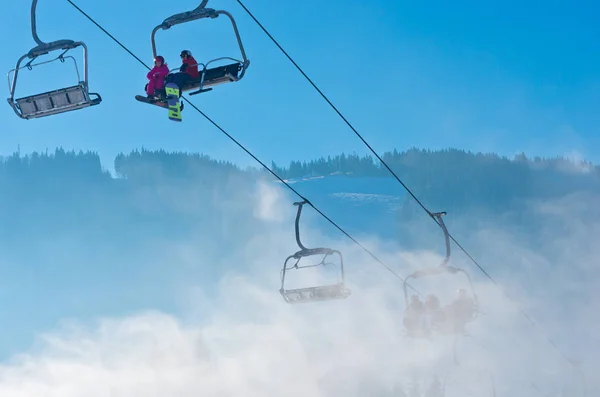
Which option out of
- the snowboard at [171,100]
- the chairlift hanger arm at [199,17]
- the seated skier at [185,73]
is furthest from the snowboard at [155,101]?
the chairlift hanger arm at [199,17]

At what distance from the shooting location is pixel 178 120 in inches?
527

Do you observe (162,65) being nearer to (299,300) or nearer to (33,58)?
(33,58)

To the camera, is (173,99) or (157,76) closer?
(173,99)

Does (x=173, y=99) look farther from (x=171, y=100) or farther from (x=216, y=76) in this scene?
(x=216, y=76)

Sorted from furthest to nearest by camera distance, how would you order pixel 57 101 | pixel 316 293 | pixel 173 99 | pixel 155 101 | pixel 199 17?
pixel 316 293, pixel 155 101, pixel 173 99, pixel 199 17, pixel 57 101

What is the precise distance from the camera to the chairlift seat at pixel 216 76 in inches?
536

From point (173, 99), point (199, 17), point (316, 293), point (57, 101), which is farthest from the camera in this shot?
point (316, 293)

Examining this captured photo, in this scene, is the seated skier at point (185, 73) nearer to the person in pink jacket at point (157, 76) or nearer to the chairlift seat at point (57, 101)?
the person in pink jacket at point (157, 76)

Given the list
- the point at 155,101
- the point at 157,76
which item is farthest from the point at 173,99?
the point at 157,76

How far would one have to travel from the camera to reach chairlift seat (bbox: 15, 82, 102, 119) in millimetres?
12242

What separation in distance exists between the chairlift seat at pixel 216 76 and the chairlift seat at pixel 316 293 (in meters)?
7.50

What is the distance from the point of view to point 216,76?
13.9 m

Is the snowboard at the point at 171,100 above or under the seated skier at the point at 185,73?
under

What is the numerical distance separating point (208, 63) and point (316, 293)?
329 inches
